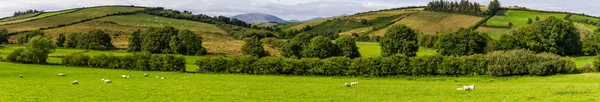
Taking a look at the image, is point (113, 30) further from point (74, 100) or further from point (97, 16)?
point (74, 100)

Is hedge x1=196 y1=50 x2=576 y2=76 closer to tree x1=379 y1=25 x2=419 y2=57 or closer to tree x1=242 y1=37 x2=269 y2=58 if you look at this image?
tree x1=379 y1=25 x2=419 y2=57

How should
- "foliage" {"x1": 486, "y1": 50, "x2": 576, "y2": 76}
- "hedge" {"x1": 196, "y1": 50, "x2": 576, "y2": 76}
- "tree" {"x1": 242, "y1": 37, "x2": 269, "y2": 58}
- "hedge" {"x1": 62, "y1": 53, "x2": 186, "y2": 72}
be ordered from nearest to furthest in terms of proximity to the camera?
1. "foliage" {"x1": 486, "y1": 50, "x2": 576, "y2": 76}
2. "hedge" {"x1": 196, "y1": 50, "x2": 576, "y2": 76}
3. "hedge" {"x1": 62, "y1": 53, "x2": 186, "y2": 72}
4. "tree" {"x1": 242, "y1": 37, "x2": 269, "y2": 58}

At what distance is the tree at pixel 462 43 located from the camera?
86062 millimetres

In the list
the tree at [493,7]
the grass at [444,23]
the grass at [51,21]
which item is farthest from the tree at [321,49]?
the grass at [51,21]

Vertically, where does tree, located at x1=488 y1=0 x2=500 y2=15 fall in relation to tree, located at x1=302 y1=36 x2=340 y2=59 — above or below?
above

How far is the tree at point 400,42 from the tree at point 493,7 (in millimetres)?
109214

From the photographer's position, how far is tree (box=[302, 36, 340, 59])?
88.2m

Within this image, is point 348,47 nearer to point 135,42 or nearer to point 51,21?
point 135,42

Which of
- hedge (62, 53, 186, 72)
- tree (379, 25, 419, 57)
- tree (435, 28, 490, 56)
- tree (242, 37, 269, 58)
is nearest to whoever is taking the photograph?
hedge (62, 53, 186, 72)

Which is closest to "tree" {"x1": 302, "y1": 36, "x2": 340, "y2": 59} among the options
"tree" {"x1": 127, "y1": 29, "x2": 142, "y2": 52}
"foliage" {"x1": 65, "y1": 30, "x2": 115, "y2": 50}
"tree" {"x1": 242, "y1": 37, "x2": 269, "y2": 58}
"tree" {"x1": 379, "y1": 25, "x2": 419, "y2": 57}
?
"tree" {"x1": 379, "y1": 25, "x2": 419, "y2": 57}

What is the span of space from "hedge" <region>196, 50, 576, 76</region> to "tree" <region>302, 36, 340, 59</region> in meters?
19.2

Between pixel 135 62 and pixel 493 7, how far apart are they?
157m

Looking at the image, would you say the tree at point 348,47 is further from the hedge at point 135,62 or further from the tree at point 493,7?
the tree at point 493,7

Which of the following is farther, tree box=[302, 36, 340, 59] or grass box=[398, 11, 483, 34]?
grass box=[398, 11, 483, 34]
